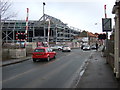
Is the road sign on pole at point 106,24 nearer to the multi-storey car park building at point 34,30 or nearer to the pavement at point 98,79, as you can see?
the pavement at point 98,79

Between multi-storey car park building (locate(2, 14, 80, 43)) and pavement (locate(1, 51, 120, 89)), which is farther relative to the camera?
multi-storey car park building (locate(2, 14, 80, 43))

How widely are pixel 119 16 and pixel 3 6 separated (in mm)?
16933

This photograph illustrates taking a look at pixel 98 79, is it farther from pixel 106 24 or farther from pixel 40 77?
pixel 106 24

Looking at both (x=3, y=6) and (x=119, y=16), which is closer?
(x=119, y=16)

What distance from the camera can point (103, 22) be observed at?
17094 mm

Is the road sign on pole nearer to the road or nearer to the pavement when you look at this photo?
the road

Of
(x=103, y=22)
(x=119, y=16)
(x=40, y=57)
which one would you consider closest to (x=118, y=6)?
(x=119, y=16)

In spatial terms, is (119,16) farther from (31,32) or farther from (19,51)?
(31,32)

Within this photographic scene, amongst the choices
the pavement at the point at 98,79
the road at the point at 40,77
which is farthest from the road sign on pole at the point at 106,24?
the pavement at the point at 98,79

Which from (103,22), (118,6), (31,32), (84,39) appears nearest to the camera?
(118,6)

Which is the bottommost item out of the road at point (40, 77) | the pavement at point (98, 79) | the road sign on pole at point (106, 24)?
the road at point (40, 77)

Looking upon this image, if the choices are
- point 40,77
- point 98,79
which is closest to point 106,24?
point 98,79

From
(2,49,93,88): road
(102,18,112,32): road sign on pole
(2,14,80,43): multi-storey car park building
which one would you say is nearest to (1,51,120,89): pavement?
(2,49,93,88): road

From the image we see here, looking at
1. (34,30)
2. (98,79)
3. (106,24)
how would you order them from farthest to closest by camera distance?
(34,30) < (106,24) < (98,79)
